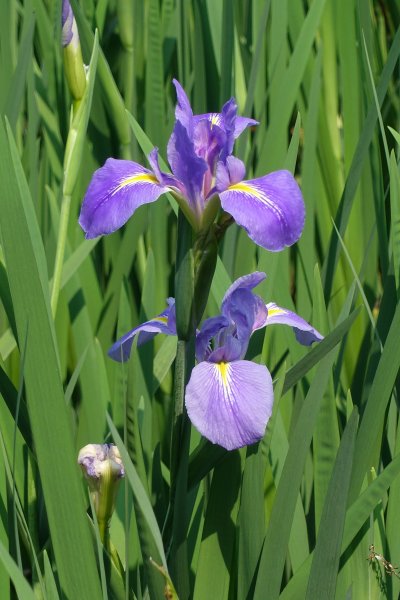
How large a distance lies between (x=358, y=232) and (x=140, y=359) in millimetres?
599

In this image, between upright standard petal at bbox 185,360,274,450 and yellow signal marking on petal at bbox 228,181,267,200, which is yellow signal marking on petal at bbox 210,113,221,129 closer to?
yellow signal marking on petal at bbox 228,181,267,200

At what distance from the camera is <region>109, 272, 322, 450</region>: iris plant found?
2.04 ft

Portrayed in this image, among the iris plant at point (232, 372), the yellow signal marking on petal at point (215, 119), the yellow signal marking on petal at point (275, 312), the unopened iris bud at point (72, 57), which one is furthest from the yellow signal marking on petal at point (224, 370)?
the unopened iris bud at point (72, 57)

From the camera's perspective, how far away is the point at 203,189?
0.71 metres

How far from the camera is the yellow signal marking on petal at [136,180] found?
0.66 metres

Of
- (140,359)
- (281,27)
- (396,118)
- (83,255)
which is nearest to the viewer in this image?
(140,359)

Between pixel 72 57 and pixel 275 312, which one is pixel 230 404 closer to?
pixel 275 312

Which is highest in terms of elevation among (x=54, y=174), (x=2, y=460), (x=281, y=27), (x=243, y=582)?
(x=281, y=27)

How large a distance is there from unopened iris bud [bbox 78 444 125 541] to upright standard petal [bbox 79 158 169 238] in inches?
7.8

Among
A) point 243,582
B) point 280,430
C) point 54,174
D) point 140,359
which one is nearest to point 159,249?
point 54,174

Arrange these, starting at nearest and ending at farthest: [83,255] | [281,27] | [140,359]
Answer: [140,359] → [83,255] → [281,27]

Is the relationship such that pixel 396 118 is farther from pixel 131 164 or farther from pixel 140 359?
pixel 131 164

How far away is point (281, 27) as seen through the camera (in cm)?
122

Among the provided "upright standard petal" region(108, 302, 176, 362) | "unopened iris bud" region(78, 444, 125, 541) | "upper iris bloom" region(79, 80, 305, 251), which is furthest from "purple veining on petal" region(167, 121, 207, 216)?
"unopened iris bud" region(78, 444, 125, 541)
